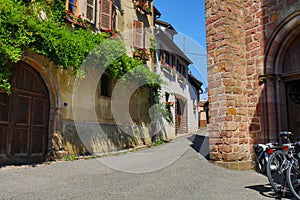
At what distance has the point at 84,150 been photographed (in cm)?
873

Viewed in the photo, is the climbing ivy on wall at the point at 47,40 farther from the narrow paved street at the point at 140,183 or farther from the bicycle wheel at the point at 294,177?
the bicycle wheel at the point at 294,177

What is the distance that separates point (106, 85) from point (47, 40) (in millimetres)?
3738

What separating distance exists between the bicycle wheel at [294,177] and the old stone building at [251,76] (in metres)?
2.04

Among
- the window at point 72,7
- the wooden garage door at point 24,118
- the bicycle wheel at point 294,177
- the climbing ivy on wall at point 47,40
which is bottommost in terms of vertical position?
the bicycle wheel at point 294,177

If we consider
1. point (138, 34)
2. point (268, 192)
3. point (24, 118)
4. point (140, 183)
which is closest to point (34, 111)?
point (24, 118)

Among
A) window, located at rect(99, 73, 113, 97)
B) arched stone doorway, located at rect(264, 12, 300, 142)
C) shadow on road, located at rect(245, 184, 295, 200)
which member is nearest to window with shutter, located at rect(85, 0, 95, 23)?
window, located at rect(99, 73, 113, 97)

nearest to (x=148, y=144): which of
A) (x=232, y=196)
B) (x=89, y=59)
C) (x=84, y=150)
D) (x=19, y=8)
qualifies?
(x=84, y=150)

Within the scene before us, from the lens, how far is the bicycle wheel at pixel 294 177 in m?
3.36

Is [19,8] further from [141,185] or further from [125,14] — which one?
[125,14]

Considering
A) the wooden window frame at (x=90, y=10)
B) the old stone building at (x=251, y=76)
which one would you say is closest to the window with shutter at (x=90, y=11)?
the wooden window frame at (x=90, y=10)

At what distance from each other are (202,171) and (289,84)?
272 centimetres

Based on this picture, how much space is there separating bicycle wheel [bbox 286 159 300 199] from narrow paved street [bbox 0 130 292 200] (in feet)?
1.11

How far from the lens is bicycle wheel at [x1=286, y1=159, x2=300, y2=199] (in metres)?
3.36

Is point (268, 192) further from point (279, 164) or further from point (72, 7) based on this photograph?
point (72, 7)
